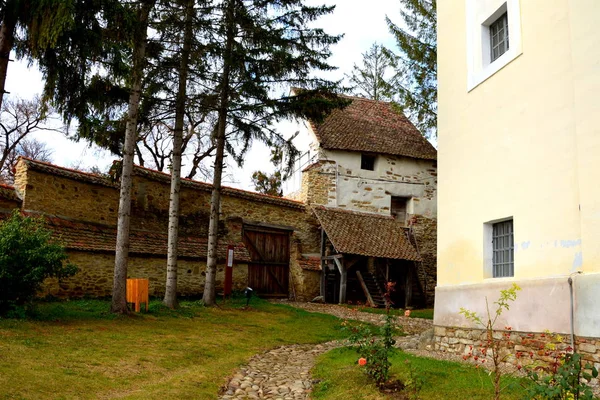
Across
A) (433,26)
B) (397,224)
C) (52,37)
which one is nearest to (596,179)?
(52,37)

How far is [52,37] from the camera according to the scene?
830 centimetres

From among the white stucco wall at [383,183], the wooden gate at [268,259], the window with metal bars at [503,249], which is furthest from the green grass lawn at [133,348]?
the white stucco wall at [383,183]

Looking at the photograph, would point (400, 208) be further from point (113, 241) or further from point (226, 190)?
point (113, 241)

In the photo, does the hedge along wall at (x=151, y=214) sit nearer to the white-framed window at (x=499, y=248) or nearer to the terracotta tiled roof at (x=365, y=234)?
the terracotta tiled roof at (x=365, y=234)

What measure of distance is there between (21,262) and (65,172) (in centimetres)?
521

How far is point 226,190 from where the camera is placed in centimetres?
1769

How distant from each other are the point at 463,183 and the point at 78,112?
7332mm

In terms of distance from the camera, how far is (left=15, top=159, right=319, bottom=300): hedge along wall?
13219mm

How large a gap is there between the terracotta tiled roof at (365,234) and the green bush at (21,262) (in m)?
10.2

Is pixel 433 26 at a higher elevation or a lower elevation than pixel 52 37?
higher

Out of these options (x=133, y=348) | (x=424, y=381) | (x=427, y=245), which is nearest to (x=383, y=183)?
(x=427, y=245)

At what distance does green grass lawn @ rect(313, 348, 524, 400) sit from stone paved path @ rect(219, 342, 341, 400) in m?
0.25

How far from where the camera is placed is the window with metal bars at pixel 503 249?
7.65 m

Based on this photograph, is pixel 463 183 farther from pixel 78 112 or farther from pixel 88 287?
pixel 88 287
